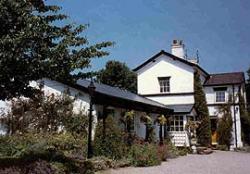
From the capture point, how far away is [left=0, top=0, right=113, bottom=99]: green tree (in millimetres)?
9613

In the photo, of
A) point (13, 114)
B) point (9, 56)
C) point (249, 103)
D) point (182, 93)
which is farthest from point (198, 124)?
point (9, 56)

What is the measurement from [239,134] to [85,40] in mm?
25099

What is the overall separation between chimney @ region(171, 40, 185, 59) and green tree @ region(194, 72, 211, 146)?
329 cm

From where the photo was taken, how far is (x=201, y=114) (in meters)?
31.8

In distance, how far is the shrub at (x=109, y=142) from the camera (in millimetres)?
17328

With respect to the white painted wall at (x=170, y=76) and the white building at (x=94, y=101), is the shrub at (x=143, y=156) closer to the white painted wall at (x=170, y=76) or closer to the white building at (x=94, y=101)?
the white building at (x=94, y=101)

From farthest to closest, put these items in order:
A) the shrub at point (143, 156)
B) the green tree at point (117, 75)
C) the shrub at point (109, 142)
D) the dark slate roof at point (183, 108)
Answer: the green tree at point (117, 75) < the dark slate roof at point (183, 108) < the shrub at point (109, 142) < the shrub at point (143, 156)

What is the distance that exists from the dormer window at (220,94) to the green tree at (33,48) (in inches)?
972

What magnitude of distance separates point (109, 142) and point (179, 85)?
55.3 ft

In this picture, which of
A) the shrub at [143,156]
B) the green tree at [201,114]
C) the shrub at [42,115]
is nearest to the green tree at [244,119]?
the green tree at [201,114]

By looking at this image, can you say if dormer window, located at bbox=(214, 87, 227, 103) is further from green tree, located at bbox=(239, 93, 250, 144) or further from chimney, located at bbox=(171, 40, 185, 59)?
chimney, located at bbox=(171, 40, 185, 59)

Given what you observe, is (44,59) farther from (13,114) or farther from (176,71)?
(176,71)

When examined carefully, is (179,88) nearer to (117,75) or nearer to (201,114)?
(201,114)

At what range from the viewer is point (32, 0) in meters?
10.8
